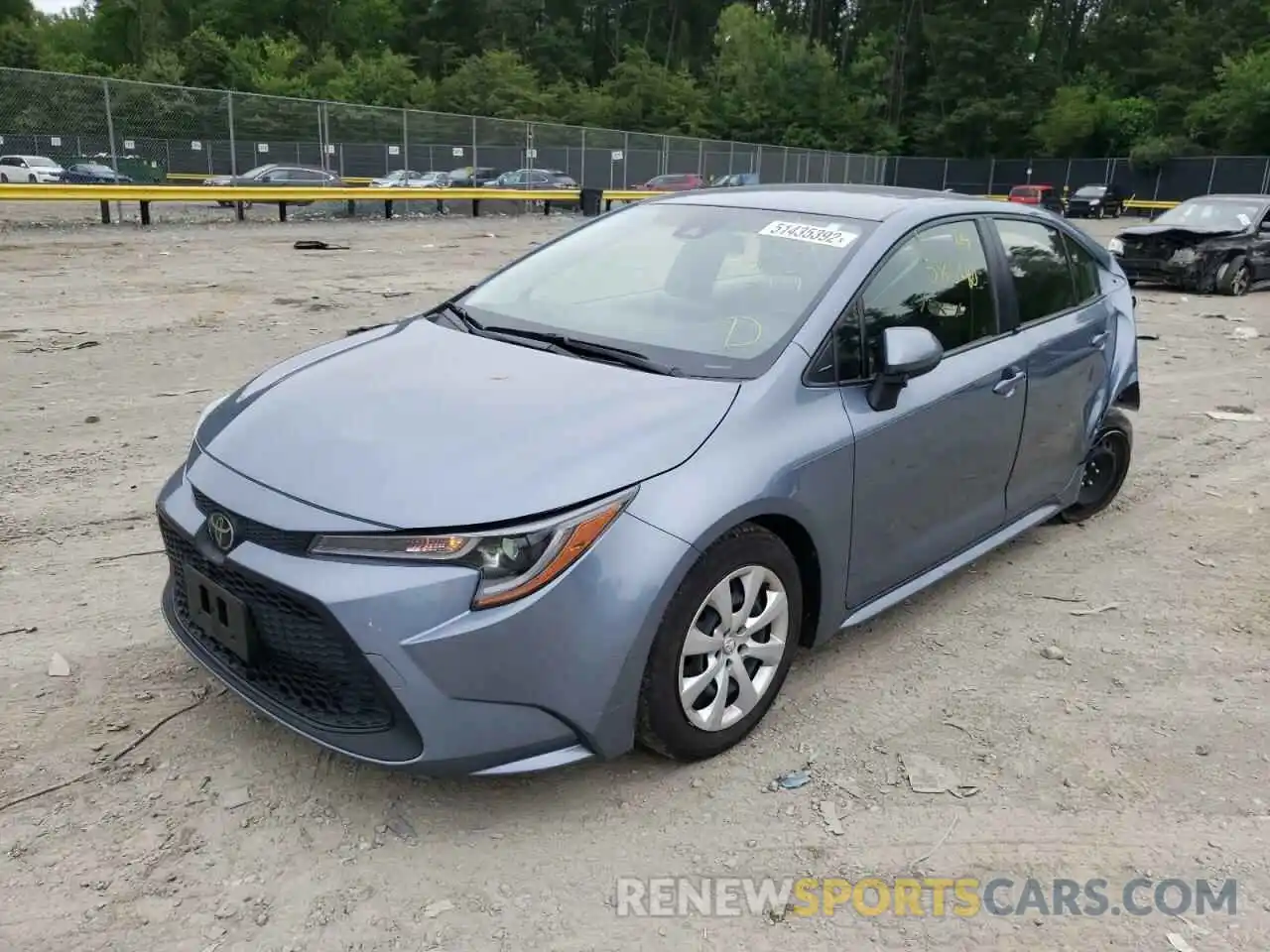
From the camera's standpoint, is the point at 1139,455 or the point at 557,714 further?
the point at 1139,455

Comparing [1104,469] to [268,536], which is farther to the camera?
[1104,469]

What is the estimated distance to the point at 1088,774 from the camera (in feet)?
10.0

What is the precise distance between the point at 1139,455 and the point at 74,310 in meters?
9.25

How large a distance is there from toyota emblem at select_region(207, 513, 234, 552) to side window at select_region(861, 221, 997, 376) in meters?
2.01

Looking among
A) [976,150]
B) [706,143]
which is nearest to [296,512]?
[706,143]

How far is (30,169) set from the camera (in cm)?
1922

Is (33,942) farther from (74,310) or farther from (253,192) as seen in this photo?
(253,192)

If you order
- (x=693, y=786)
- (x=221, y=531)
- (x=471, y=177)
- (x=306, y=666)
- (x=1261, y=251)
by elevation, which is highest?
(x=471, y=177)

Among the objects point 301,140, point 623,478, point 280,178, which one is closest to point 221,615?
point 623,478

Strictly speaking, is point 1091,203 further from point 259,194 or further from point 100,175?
point 100,175

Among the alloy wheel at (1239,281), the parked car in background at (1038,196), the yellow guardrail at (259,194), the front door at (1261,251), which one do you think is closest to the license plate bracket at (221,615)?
the alloy wheel at (1239,281)

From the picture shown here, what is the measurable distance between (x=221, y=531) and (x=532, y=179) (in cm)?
2733

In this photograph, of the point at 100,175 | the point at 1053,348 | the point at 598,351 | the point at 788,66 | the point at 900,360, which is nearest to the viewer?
the point at 900,360

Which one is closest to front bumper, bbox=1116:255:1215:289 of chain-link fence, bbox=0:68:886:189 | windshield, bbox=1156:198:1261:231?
windshield, bbox=1156:198:1261:231
